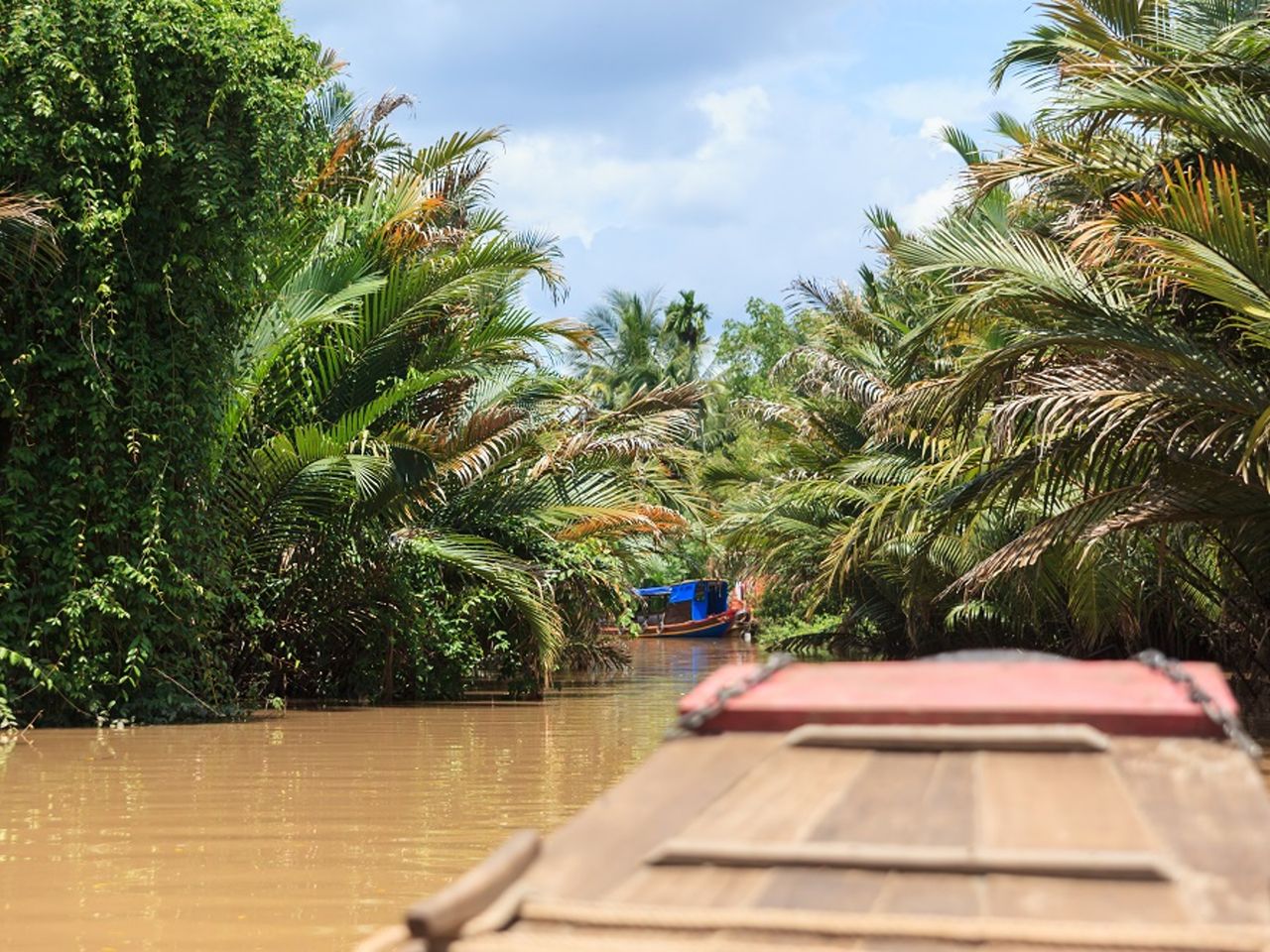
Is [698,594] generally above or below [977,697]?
above

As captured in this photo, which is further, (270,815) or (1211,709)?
(270,815)

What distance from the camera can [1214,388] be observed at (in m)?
10.4

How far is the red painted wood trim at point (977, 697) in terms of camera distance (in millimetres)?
2297

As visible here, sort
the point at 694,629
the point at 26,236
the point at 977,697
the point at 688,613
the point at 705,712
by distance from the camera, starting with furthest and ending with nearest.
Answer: the point at 688,613
the point at 694,629
the point at 26,236
the point at 705,712
the point at 977,697

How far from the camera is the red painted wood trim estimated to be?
2297 millimetres

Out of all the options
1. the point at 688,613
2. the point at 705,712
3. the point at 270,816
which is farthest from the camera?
the point at 688,613

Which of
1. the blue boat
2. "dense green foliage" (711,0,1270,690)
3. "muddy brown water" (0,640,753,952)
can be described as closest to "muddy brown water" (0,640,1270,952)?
"muddy brown water" (0,640,753,952)

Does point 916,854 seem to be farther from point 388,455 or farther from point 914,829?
point 388,455

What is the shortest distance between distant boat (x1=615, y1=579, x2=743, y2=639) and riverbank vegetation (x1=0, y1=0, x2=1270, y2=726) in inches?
1108

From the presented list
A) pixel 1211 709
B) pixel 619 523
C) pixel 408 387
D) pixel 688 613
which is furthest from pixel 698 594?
pixel 1211 709

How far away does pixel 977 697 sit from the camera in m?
2.38

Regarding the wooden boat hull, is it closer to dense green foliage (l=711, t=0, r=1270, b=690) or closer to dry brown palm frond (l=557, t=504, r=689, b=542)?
dry brown palm frond (l=557, t=504, r=689, b=542)

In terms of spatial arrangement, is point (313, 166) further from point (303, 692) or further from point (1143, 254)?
point (1143, 254)

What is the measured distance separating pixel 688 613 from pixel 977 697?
45930 mm
